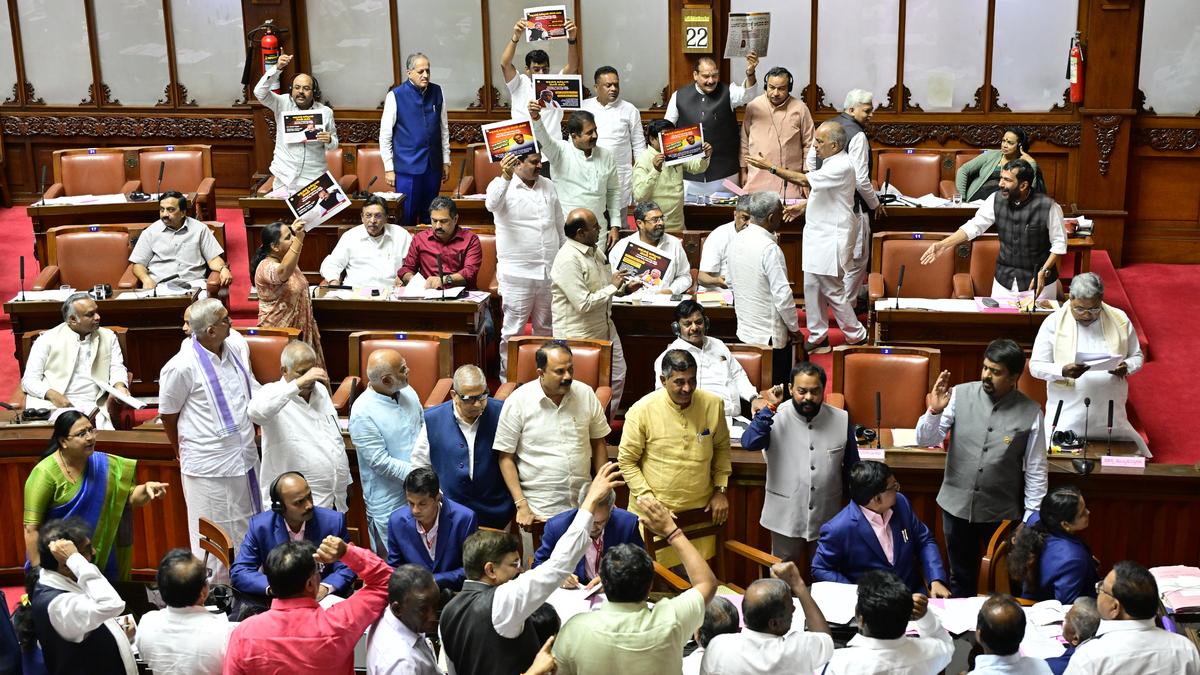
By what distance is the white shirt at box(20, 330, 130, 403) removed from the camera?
7.17 metres

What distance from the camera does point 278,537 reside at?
16.5 ft

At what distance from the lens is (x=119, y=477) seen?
18.0 feet

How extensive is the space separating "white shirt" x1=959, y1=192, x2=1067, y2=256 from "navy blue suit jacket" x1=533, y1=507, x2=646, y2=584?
11.6 ft

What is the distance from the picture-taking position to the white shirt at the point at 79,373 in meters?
7.17

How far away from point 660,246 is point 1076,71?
4.32m

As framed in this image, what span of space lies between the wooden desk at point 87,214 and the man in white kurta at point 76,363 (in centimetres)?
287

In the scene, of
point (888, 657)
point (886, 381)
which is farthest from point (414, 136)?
point (888, 657)

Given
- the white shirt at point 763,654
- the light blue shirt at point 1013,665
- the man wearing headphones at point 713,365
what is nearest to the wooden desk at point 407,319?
the man wearing headphones at point 713,365

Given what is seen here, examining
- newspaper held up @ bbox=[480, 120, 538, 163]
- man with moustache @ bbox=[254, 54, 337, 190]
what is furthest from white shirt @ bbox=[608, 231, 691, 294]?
man with moustache @ bbox=[254, 54, 337, 190]

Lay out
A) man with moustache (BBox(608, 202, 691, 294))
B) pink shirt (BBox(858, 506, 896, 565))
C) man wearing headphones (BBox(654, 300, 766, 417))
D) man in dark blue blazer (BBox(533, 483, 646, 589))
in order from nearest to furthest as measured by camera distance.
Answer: man in dark blue blazer (BBox(533, 483, 646, 589)) < pink shirt (BBox(858, 506, 896, 565)) < man wearing headphones (BBox(654, 300, 766, 417)) < man with moustache (BBox(608, 202, 691, 294))

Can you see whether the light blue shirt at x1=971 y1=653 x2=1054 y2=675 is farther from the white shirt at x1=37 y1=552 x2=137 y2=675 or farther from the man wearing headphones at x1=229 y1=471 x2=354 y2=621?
the man wearing headphones at x1=229 y1=471 x2=354 y2=621

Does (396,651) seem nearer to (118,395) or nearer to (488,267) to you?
(118,395)

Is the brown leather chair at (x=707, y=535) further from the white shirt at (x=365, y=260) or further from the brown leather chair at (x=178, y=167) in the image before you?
the brown leather chair at (x=178, y=167)

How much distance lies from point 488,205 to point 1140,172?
5516 millimetres
